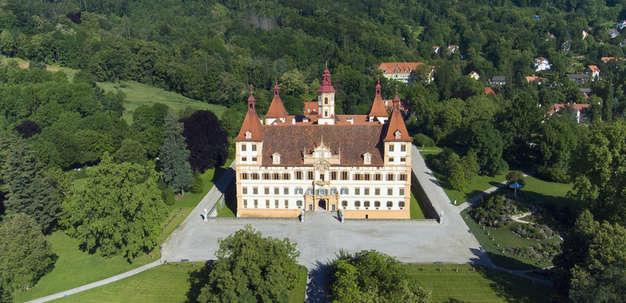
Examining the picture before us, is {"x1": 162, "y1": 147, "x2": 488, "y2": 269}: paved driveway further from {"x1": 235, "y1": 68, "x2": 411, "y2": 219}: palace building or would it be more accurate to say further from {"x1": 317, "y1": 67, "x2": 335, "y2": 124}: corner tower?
{"x1": 317, "y1": 67, "x2": 335, "y2": 124}: corner tower

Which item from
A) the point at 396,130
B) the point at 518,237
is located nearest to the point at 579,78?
the point at 518,237

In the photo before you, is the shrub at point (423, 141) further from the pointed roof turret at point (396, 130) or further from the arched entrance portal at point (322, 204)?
the arched entrance portal at point (322, 204)

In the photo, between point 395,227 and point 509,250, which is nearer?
point 509,250

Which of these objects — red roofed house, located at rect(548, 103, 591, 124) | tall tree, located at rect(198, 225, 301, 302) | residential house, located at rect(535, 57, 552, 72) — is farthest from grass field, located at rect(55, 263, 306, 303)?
residential house, located at rect(535, 57, 552, 72)

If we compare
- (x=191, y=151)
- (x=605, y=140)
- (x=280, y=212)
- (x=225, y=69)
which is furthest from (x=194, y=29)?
(x=605, y=140)

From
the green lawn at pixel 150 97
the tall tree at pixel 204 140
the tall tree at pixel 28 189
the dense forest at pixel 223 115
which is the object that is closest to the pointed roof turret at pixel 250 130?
the dense forest at pixel 223 115

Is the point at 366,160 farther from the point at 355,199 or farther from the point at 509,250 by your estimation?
the point at 509,250
